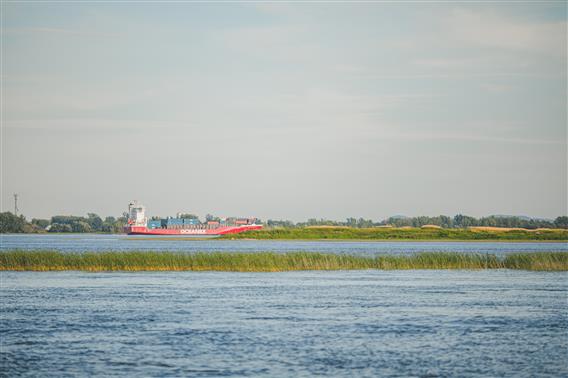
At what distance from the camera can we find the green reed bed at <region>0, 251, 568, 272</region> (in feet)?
218

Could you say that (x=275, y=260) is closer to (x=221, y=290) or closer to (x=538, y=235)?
(x=221, y=290)

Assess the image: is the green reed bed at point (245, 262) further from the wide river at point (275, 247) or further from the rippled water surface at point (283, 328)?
the wide river at point (275, 247)

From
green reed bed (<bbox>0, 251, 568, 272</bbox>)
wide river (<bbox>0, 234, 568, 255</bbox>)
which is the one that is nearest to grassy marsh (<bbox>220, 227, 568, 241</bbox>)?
wide river (<bbox>0, 234, 568, 255</bbox>)

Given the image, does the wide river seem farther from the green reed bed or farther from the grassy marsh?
the green reed bed

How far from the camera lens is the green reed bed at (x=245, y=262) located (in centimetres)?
6638

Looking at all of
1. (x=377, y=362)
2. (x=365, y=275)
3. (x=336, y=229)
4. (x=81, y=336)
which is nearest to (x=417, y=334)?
(x=377, y=362)

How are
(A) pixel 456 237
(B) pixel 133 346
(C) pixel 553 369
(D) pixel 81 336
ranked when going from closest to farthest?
(C) pixel 553 369 < (B) pixel 133 346 < (D) pixel 81 336 < (A) pixel 456 237

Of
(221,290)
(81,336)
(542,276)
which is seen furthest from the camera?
(542,276)

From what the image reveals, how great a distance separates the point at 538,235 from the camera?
170250mm

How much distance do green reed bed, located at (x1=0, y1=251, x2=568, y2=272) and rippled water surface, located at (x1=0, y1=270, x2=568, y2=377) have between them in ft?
22.8

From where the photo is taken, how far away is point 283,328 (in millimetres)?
34906

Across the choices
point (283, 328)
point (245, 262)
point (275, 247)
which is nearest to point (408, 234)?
point (275, 247)

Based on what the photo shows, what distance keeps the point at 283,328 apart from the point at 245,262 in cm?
3389

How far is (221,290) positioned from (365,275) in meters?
18.9
